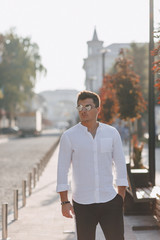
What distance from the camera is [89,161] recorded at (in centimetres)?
347

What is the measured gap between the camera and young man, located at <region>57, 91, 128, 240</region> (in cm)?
346

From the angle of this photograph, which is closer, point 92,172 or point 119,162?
point 92,172

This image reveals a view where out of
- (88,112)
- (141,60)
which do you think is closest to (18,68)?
(141,60)

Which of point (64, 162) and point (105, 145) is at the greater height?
point (105, 145)

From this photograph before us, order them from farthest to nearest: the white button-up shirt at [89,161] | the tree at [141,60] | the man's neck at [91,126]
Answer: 1. the tree at [141,60]
2. the man's neck at [91,126]
3. the white button-up shirt at [89,161]

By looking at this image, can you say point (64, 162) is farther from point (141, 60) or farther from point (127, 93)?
point (141, 60)

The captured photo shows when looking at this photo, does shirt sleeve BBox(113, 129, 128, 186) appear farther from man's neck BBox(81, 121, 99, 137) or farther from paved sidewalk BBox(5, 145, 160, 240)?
paved sidewalk BBox(5, 145, 160, 240)

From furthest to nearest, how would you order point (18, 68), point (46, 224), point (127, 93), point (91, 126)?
point (18, 68) → point (127, 93) → point (46, 224) → point (91, 126)

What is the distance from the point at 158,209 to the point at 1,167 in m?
12.5

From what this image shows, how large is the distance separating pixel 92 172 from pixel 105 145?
224mm

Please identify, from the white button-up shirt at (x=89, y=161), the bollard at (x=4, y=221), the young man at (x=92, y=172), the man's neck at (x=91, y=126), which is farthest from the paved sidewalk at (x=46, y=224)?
the man's neck at (x=91, y=126)

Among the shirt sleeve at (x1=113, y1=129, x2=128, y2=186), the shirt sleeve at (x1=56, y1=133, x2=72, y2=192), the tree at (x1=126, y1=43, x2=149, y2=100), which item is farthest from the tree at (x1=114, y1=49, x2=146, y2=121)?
the tree at (x1=126, y1=43, x2=149, y2=100)

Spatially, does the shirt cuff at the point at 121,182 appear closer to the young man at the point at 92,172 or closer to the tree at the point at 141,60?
the young man at the point at 92,172

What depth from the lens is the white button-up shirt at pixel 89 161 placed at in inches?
136
